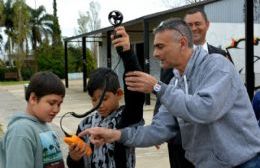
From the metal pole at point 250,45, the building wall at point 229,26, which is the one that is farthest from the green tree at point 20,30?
the metal pole at point 250,45

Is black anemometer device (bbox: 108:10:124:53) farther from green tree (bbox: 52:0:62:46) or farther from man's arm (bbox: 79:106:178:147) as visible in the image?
green tree (bbox: 52:0:62:46)

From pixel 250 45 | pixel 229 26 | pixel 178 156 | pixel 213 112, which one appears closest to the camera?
pixel 213 112

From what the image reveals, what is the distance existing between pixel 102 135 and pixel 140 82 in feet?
1.67

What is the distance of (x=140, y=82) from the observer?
2.45 m

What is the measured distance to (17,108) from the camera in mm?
18875

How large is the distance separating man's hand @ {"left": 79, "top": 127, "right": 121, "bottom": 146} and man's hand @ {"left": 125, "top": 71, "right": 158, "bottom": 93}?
1.39ft

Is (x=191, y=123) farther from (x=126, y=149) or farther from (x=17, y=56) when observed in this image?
(x=17, y=56)

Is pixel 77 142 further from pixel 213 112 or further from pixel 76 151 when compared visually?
pixel 213 112

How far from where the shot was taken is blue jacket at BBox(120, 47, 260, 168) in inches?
94.3

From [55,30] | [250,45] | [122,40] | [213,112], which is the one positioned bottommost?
[213,112]

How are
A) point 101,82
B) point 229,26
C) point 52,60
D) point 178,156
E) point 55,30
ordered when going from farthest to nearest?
point 55,30
point 52,60
point 229,26
point 178,156
point 101,82

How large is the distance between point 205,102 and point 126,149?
0.84 meters

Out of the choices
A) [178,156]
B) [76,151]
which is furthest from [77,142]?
[178,156]

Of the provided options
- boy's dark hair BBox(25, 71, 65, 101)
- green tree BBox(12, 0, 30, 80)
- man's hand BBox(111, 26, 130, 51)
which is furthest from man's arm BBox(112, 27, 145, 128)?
green tree BBox(12, 0, 30, 80)
